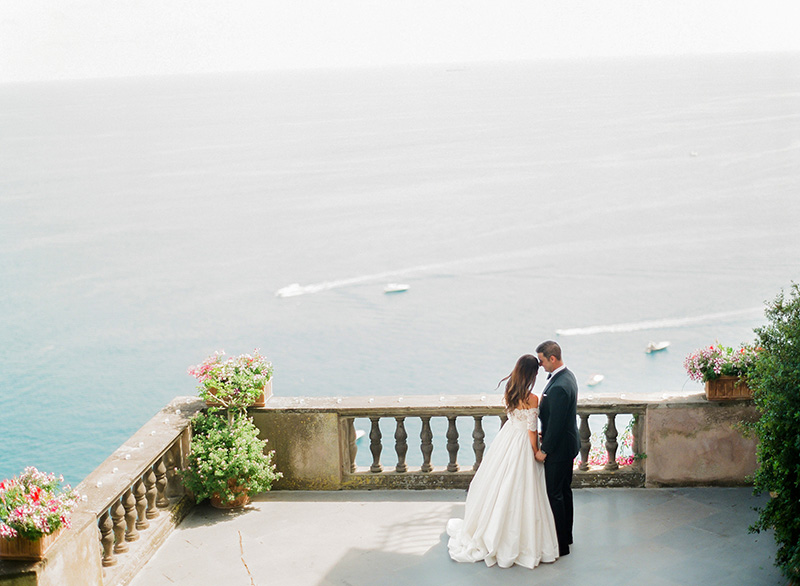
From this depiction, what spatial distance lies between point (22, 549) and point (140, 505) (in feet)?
5.98

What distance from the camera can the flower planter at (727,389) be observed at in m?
7.18

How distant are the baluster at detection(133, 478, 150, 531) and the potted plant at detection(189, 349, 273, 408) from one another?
950 millimetres

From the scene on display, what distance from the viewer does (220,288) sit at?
8181cm

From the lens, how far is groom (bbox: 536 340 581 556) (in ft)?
19.9

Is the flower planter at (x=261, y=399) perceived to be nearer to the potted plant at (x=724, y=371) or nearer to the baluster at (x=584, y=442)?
the baluster at (x=584, y=442)

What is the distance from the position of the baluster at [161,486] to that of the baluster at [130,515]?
19.1 inches

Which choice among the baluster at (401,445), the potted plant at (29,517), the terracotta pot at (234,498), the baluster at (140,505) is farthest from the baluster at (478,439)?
the potted plant at (29,517)

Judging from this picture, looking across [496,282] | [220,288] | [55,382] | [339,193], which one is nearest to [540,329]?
[496,282]

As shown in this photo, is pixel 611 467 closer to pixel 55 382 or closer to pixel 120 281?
pixel 55 382

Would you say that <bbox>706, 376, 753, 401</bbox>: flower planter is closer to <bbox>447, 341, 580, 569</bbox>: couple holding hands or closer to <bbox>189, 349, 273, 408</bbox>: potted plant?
<bbox>447, 341, 580, 569</bbox>: couple holding hands

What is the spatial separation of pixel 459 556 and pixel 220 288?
254 feet

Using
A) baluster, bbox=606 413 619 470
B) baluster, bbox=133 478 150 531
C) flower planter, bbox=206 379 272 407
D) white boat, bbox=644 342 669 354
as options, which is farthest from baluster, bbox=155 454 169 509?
white boat, bbox=644 342 669 354

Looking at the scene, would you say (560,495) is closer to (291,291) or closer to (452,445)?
(452,445)

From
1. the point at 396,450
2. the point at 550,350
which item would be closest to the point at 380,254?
the point at 396,450
